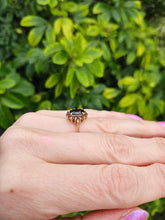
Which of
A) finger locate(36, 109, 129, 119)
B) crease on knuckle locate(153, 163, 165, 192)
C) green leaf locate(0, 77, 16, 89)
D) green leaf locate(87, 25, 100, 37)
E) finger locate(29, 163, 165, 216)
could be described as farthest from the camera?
green leaf locate(87, 25, 100, 37)

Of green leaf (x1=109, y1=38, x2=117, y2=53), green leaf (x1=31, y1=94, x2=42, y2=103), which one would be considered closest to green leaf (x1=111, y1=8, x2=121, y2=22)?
green leaf (x1=109, y1=38, x2=117, y2=53)

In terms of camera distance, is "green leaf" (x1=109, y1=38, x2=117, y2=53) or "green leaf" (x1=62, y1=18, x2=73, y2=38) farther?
"green leaf" (x1=109, y1=38, x2=117, y2=53)

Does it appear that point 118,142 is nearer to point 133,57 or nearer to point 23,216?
point 23,216

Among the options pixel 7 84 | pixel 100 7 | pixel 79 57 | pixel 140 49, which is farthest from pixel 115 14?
pixel 7 84

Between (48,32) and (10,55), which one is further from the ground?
(48,32)

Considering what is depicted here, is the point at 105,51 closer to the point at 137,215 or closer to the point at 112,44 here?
the point at 112,44

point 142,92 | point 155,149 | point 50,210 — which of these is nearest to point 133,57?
point 142,92

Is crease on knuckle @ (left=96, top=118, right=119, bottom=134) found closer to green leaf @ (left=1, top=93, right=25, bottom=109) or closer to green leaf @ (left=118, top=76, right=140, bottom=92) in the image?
green leaf @ (left=1, top=93, right=25, bottom=109)

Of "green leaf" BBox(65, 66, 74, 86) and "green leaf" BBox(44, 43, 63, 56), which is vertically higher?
"green leaf" BBox(44, 43, 63, 56)
